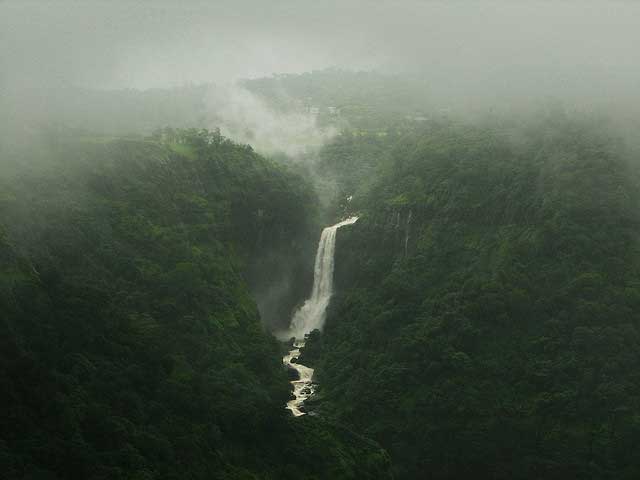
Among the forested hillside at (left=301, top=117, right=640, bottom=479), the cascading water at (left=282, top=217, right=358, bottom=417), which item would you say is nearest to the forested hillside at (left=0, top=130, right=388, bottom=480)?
the cascading water at (left=282, top=217, right=358, bottom=417)

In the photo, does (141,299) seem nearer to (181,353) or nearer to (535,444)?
(181,353)

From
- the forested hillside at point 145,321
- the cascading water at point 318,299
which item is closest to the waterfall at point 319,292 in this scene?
the cascading water at point 318,299

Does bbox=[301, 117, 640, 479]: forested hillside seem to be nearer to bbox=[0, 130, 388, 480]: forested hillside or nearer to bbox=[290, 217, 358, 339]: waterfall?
bbox=[290, 217, 358, 339]: waterfall

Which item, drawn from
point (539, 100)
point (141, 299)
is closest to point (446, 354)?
point (141, 299)

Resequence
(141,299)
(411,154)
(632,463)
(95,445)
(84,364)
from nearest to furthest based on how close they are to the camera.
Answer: (95,445) < (84,364) < (632,463) < (141,299) < (411,154)

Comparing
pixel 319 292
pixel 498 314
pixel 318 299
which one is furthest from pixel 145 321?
pixel 319 292

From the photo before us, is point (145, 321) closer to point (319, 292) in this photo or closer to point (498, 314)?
point (498, 314)
